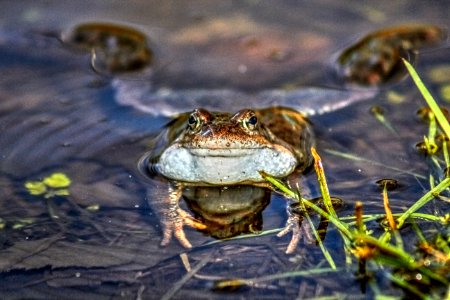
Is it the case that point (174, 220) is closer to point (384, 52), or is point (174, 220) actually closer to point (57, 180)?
point (57, 180)

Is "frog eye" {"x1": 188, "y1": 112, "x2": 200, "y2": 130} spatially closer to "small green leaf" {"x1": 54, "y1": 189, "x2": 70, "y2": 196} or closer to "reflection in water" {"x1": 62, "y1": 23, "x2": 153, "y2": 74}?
"small green leaf" {"x1": 54, "y1": 189, "x2": 70, "y2": 196}

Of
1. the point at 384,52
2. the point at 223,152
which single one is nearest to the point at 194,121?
the point at 223,152

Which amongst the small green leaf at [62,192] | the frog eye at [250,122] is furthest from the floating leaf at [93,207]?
the frog eye at [250,122]

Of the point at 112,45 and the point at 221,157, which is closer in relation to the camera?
the point at 221,157

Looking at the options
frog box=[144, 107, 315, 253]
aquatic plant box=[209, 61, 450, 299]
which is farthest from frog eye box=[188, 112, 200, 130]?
aquatic plant box=[209, 61, 450, 299]

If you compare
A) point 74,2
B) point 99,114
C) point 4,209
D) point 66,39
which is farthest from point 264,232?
point 74,2

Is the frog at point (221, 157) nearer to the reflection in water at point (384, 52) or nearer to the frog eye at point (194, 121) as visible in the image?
the frog eye at point (194, 121)

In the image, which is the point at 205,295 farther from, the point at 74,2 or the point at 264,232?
the point at 74,2
